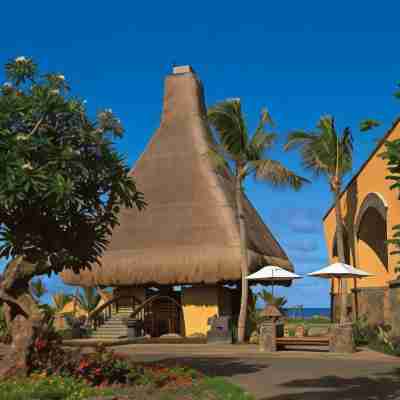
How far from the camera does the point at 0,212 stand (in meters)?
12.1

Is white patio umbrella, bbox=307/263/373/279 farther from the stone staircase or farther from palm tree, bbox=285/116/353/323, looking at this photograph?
the stone staircase

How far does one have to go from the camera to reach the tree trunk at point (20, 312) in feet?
39.4

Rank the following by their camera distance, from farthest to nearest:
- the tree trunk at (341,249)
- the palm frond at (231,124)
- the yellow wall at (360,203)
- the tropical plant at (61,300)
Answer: the tropical plant at (61,300)
the palm frond at (231,124)
the tree trunk at (341,249)
the yellow wall at (360,203)

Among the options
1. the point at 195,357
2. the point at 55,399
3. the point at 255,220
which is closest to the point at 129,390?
the point at 55,399

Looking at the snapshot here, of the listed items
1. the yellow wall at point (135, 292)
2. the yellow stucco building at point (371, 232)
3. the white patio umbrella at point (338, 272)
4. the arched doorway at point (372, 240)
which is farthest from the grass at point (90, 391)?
the yellow wall at point (135, 292)

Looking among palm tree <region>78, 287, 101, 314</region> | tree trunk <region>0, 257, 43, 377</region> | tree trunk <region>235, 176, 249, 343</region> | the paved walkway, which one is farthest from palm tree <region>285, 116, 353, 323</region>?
Result: tree trunk <region>0, 257, 43, 377</region>

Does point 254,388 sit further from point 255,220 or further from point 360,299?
point 255,220

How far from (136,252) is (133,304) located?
314 cm

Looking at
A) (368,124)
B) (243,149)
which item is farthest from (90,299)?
(368,124)

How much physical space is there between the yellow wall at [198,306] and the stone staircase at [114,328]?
270 cm

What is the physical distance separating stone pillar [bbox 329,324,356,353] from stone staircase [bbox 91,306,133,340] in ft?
36.3

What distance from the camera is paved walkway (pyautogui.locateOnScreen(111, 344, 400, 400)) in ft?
36.4

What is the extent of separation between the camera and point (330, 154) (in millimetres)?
26328

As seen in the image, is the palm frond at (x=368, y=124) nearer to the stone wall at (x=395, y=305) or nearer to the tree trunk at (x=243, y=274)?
the stone wall at (x=395, y=305)
